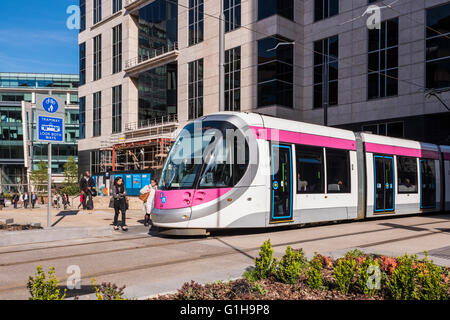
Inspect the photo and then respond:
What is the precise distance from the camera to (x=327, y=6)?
34312 millimetres

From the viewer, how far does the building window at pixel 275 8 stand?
110ft

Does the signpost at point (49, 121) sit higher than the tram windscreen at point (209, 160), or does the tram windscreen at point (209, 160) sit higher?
the signpost at point (49, 121)

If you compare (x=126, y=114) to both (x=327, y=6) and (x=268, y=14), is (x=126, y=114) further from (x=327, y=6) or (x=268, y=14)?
(x=327, y=6)

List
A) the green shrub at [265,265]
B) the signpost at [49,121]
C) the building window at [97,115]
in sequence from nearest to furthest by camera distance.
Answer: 1. the green shrub at [265,265]
2. the signpost at [49,121]
3. the building window at [97,115]

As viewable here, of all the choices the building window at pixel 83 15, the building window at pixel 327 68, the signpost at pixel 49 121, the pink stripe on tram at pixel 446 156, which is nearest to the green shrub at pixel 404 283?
the signpost at pixel 49 121

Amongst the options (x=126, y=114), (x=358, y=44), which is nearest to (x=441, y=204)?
(x=358, y=44)

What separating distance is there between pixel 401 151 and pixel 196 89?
2544 cm

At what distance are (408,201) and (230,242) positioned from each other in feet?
34.3

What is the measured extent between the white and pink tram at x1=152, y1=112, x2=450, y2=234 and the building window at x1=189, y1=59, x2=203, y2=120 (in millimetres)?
25021

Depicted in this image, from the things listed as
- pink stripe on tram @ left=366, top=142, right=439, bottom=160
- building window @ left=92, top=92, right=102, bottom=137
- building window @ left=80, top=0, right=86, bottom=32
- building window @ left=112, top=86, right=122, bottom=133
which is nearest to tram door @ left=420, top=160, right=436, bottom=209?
pink stripe on tram @ left=366, top=142, right=439, bottom=160

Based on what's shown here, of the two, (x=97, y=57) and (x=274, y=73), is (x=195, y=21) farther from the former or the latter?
(x=97, y=57)

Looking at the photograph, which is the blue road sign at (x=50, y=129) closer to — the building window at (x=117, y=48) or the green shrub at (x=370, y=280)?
the green shrub at (x=370, y=280)

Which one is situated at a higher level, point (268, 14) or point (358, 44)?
point (268, 14)

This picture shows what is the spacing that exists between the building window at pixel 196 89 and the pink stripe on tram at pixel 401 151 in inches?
922
